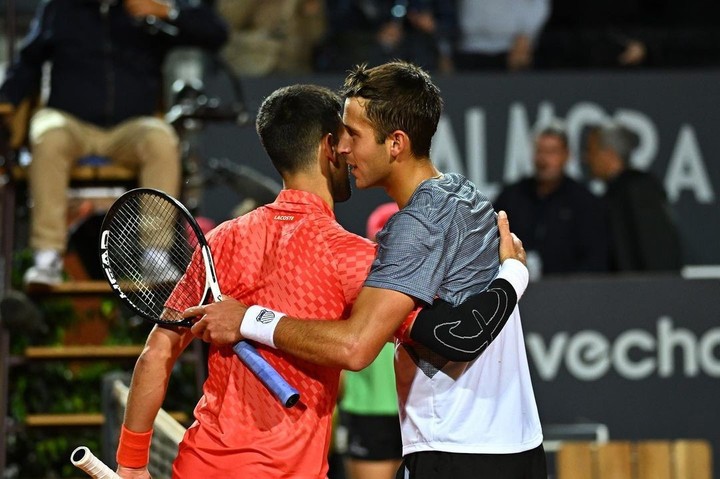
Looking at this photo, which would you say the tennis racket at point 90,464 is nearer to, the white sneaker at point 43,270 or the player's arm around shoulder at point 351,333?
the player's arm around shoulder at point 351,333

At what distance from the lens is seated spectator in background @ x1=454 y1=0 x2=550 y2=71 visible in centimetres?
943

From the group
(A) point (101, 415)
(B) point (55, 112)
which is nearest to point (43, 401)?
(A) point (101, 415)

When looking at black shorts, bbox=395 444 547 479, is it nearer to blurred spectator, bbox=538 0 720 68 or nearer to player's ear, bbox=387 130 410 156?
player's ear, bbox=387 130 410 156

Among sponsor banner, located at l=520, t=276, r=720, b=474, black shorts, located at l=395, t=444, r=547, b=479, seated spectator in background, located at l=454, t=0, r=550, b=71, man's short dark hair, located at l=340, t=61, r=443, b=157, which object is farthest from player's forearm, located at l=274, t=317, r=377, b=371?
seated spectator in background, located at l=454, t=0, r=550, b=71

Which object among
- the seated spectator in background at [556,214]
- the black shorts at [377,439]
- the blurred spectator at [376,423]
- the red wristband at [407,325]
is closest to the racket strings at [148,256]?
the red wristband at [407,325]

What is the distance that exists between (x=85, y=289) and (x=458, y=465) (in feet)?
13.0

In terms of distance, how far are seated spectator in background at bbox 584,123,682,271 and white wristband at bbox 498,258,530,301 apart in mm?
5139

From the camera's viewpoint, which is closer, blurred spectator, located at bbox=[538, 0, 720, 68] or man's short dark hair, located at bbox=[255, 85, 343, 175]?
man's short dark hair, located at bbox=[255, 85, 343, 175]

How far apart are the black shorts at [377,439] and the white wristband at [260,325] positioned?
3.57 metres

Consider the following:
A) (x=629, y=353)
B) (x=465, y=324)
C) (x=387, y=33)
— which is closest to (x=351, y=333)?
(x=465, y=324)

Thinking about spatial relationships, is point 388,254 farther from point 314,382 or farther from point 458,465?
point 458,465

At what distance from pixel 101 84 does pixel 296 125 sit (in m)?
4.01

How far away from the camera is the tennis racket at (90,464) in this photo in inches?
134

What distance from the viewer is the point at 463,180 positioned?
146 inches
